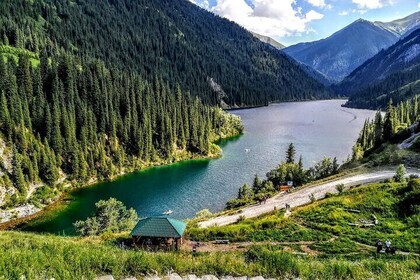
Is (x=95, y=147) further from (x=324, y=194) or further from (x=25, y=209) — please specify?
(x=324, y=194)

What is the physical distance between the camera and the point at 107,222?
59.9 meters

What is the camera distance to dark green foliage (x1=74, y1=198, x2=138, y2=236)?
57.0 m

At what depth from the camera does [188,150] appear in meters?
145

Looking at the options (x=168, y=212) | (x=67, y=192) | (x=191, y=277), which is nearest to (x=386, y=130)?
(x=168, y=212)

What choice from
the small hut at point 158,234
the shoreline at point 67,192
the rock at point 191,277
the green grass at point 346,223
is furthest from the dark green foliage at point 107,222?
the rock at point 191,277

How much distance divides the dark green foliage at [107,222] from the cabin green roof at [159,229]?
21.3 metres

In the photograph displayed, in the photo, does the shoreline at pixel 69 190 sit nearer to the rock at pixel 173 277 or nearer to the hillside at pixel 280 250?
A: the hillside at pixel 280 250

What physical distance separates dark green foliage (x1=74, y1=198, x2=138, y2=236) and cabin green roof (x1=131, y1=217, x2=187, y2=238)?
2134cm

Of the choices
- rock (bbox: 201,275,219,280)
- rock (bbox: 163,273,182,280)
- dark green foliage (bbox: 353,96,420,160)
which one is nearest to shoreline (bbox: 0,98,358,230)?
dark green foliage (bbox: 353,96,420,160)

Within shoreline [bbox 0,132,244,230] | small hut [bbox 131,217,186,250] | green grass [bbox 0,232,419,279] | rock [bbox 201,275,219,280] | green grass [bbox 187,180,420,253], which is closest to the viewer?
green grass [bbox 0,232,419,279]

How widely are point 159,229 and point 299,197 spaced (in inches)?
1149

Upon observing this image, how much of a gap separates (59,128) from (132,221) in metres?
54.9

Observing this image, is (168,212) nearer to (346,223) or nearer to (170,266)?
(346,223)

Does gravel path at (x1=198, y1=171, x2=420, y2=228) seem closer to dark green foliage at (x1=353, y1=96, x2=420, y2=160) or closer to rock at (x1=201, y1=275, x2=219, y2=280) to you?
dark green foliage at (x1=353, y1=96, x2=420, y2=160)
